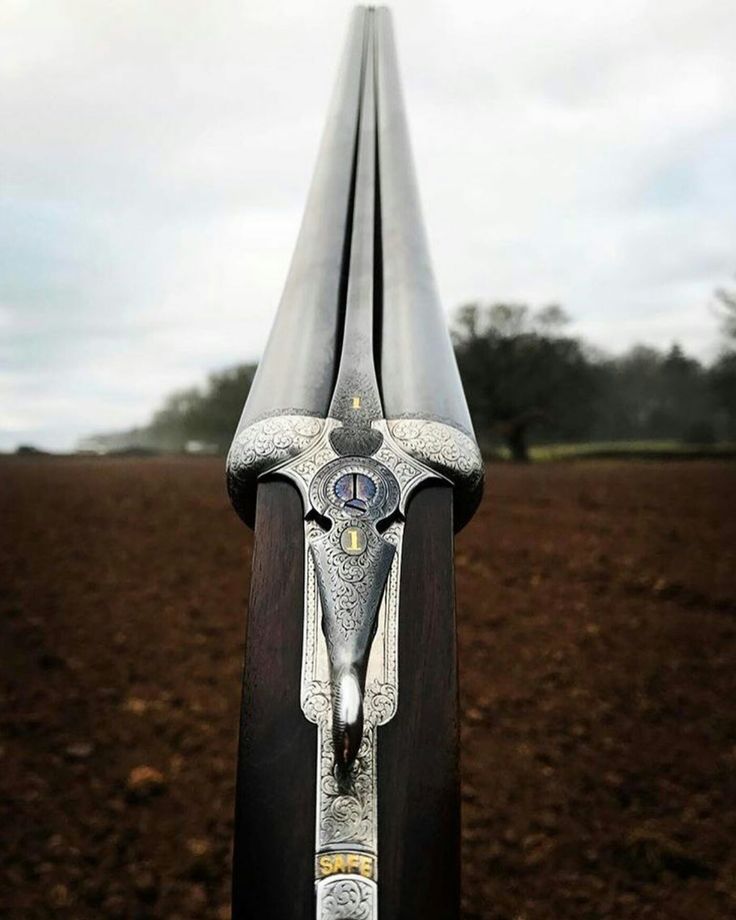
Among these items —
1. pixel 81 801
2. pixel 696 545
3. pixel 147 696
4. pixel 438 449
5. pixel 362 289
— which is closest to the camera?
pixel 438 449

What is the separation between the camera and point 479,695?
7.29 feet

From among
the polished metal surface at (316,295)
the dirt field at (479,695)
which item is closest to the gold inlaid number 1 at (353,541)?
the polished metal surface at (316,295)

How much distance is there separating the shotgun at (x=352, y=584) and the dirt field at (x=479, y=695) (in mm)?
1046

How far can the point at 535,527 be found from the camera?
3.09 meters

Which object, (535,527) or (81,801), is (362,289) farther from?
(535,527)

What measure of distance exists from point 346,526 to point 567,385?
2645 mm

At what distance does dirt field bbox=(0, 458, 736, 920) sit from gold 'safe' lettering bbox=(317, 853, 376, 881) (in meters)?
1.05

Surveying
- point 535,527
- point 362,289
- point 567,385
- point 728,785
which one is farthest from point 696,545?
point 362,289

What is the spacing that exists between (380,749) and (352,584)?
0.13 meters

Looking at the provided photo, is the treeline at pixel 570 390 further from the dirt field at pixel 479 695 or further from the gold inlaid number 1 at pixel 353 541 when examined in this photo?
the gold inlaid number 1 at pixel 353 541

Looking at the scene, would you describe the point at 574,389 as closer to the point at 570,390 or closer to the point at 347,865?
the point at 570,390

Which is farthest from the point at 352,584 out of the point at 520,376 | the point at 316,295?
the point at 520,376

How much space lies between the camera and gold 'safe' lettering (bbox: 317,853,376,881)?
0.68 meters

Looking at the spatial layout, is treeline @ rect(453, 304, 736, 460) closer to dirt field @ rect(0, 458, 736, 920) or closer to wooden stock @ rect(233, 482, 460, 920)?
dirt field @ rect(0, 458, 736, 920)
